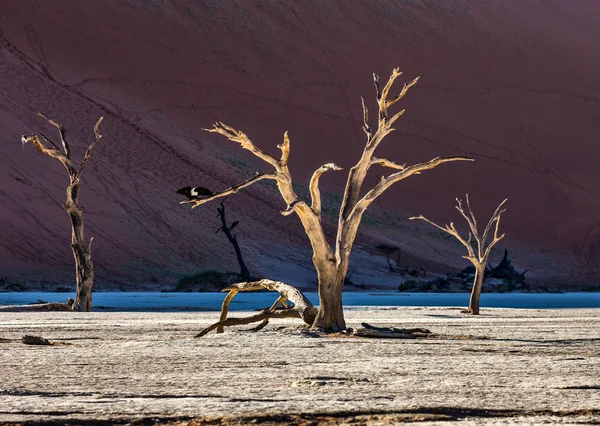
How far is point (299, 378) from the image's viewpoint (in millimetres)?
9188

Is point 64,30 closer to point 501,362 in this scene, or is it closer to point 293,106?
point 293,106

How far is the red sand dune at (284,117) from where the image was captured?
191 feet

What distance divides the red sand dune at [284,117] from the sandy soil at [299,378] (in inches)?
1550

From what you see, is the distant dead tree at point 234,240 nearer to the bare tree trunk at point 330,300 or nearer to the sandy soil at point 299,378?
the bare tree trunk at point 330,300

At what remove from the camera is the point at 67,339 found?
14.9m

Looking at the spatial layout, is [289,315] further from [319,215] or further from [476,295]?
[476,295]

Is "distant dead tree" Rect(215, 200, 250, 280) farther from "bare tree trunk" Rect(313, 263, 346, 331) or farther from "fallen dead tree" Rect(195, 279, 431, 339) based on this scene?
"bare tree trunk" Rect(313, 263, 346, 331)

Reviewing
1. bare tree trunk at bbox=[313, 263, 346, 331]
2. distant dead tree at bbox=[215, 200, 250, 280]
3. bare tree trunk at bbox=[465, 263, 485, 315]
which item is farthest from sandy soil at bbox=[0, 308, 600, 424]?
distant dead tree at bbox=[215, 200, 250, 280]

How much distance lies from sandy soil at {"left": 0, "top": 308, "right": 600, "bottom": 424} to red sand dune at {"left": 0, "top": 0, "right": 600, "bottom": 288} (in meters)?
39.4

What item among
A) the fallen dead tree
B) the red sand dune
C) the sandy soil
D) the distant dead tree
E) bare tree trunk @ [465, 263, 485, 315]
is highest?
the red sand dune

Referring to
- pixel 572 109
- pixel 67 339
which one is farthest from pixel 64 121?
pixel 67 339

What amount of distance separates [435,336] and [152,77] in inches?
2406

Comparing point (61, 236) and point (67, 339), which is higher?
point (61, 236)

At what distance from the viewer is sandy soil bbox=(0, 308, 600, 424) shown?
6949mm
